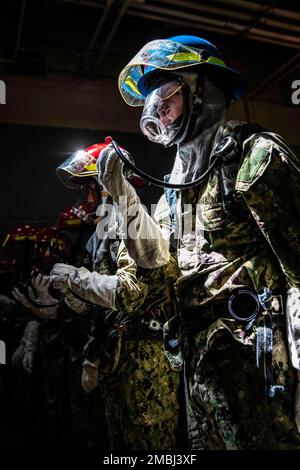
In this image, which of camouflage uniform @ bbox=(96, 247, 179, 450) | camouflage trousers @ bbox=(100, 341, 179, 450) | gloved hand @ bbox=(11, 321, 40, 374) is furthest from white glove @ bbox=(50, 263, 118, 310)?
gloved hand @ bbox=(11, 321, 40, 374)

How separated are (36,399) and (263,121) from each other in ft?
14.5

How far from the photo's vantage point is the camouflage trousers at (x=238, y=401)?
4.79 ft

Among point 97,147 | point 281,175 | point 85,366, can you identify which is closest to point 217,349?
point 281,175

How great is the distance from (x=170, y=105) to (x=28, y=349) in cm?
411

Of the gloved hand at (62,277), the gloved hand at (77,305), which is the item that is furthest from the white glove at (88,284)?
the gloved hand at (77,305)

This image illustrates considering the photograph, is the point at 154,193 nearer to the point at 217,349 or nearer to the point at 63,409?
the point at 217,349

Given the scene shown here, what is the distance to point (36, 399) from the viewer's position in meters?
5.33

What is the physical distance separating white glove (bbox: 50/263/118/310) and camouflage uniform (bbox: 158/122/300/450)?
93 centimetres

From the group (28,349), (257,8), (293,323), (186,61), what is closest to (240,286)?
(293,323)

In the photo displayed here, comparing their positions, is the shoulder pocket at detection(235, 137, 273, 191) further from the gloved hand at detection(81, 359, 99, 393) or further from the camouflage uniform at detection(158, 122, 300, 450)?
the gloved hand at detection(81, 359, 99, 393)

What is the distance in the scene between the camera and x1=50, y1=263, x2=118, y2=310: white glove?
104 inches

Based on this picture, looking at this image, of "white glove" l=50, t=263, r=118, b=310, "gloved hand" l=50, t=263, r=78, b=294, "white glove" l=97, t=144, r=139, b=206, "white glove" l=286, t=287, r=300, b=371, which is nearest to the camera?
"white glove" l=286, t=287, r=300, b=371

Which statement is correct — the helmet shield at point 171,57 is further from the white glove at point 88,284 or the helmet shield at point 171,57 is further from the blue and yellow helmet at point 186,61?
the white glove at point 88,284

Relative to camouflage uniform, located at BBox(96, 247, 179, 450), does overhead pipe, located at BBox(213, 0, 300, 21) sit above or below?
above
